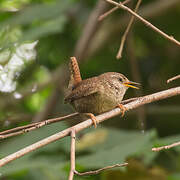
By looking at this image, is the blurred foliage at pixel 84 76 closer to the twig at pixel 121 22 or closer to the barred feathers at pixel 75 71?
the twig at pixel 121 22

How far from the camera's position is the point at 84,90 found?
323cm

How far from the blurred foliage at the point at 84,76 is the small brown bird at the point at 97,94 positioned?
0.37 metres

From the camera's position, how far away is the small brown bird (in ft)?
10.3

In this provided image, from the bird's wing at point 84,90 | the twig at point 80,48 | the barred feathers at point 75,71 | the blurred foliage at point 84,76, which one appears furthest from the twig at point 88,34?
the bird's wing at point 84,90

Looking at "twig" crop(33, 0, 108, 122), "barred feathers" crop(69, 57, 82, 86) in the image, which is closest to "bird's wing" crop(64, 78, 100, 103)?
"barred feathers" crop(69, 57, 82, 86)

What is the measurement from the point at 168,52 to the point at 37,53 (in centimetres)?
160

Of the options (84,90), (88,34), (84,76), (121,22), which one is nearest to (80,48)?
(88,34)

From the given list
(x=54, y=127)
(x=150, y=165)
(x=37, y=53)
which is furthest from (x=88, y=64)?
(x=150, y=165)

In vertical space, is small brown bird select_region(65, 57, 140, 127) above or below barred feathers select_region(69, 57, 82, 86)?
below

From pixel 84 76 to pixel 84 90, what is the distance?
62.5 inches

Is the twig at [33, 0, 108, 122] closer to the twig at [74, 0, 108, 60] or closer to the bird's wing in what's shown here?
the twig at [74, 0, 108, 60]

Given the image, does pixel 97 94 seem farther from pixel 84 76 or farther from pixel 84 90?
pixel 84 76

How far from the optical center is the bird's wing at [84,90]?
3201 millimetres

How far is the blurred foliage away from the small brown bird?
37cm
